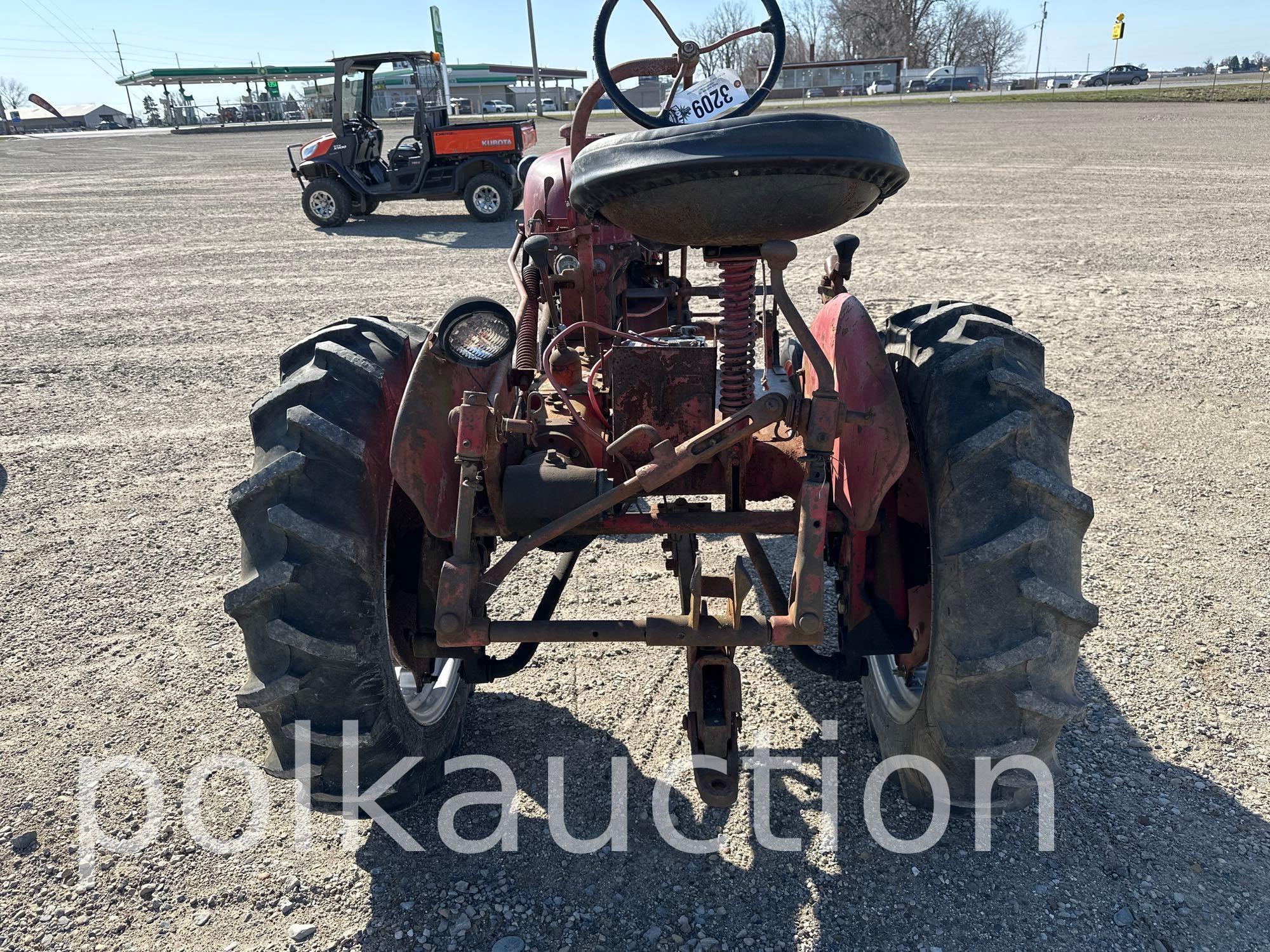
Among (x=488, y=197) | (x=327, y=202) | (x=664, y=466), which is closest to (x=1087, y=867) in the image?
(x=664, y=466)

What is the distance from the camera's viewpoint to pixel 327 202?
13.4 meters

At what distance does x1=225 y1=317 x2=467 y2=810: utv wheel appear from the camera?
2.12m

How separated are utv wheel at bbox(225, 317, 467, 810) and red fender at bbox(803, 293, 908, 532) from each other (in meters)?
1.16

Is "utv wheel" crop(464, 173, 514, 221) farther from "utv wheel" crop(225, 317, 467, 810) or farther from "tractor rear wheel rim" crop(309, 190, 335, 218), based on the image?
"utv wheel" crop(225, 317, 467, 810)

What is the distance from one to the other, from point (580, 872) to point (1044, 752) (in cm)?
126

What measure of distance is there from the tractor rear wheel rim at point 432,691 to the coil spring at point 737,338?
122cm

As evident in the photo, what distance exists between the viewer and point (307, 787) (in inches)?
89.7

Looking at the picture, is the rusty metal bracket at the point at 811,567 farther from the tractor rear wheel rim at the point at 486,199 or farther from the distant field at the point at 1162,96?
the distant field at the point at 1162,96

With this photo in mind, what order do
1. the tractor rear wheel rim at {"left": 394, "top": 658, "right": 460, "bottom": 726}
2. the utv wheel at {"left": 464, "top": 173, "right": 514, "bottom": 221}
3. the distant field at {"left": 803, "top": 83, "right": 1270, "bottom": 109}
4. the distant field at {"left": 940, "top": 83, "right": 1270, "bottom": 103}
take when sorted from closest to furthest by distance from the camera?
1. the tractor rear wheel rim at {"left": 394, "top": 658, "right": 460, "bottom": 726}
2. the utv wheel at {"left": 464, "top": 173, "right": 514, "bottom": 221}
3. the distant field at {"left": 940, "top": 83, "right": 1270, "bottom": 103}
4. the distant field at {"left": 803, "top": 83, "right": 1270, "bottom": 109}

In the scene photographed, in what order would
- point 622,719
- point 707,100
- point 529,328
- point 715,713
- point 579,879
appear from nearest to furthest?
point 707,100 → point 715,713 → point 579,879 → point 622,719 → point 529,328

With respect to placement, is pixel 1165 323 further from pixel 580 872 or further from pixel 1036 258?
pixel 580 872

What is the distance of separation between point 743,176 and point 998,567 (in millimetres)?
1057

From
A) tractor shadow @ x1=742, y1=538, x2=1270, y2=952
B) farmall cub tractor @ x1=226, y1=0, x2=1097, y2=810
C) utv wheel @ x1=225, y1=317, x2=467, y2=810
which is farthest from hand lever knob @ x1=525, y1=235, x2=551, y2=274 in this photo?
tractor shadow @ x1=742, y1=538, x2=1270, y2=952

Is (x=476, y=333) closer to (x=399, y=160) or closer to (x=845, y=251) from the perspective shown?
(x=845, y=251)
